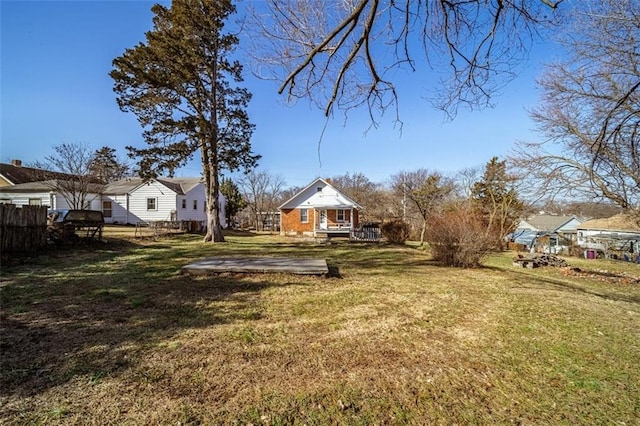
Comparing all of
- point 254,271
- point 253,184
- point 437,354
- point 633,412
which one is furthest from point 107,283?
point 253,184

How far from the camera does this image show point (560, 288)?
7.97 meters

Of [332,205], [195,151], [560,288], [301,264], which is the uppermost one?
[195,151]

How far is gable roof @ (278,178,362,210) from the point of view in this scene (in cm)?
2605

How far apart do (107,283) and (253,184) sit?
4374 cm

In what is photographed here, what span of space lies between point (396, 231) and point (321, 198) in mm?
8134

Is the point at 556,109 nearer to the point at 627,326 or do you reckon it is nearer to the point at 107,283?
the point at 627,326

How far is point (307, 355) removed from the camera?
3447mm

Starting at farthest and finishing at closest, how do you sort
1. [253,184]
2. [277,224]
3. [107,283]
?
[253,184]
[277,224]
[107,283]

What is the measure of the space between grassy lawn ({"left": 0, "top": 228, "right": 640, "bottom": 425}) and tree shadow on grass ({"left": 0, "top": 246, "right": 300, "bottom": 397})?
24 mm

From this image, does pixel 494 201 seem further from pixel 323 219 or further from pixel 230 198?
pixel 230 198

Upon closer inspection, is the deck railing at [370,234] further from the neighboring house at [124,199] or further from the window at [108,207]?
the window at [108,207]

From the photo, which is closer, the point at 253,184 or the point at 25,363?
the point at 25,363

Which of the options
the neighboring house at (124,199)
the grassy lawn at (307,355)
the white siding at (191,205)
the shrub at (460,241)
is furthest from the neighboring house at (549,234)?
the neighboring house at (124,199)

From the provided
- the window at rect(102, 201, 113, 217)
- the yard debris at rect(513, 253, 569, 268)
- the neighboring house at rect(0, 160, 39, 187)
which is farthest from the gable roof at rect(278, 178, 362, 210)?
the neighboring house at rect(0, 160, 39, 187)
